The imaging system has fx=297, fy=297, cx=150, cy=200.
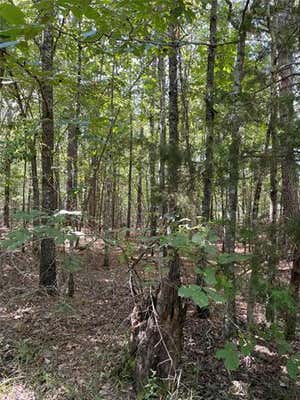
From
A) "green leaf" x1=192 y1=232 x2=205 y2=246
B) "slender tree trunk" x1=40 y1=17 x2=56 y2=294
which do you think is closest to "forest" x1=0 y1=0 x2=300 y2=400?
"green leaf" x1=192 y1=232 x2=205 y2=246

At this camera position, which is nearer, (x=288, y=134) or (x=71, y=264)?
(x=71, y=264)

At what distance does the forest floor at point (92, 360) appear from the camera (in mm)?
3281

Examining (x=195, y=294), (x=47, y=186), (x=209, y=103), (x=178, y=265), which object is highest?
(x=209, y=103)

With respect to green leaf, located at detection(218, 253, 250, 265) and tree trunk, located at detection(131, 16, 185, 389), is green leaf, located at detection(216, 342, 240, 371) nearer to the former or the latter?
tree trunk, located at detection(131, 16, 185, 389)

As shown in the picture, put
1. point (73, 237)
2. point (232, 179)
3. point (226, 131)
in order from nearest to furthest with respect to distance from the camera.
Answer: point (73, 237), point (232, 179), point (226, 131)

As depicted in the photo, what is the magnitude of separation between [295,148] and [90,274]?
6394mm

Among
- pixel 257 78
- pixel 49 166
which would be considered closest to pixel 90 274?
pixel 49 166

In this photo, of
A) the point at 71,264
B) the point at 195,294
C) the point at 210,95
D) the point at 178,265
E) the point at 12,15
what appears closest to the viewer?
the point at 12,15

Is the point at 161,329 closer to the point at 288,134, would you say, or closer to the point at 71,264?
the point at 71,264

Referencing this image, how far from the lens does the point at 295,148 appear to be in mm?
3355

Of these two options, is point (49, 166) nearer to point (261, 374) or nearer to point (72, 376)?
point (72, 376)

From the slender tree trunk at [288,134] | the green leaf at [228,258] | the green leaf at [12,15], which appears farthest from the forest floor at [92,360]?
the green leaf at [12,15]

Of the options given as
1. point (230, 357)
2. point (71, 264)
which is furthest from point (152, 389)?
point (71, 264)

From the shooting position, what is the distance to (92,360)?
3.77 m
